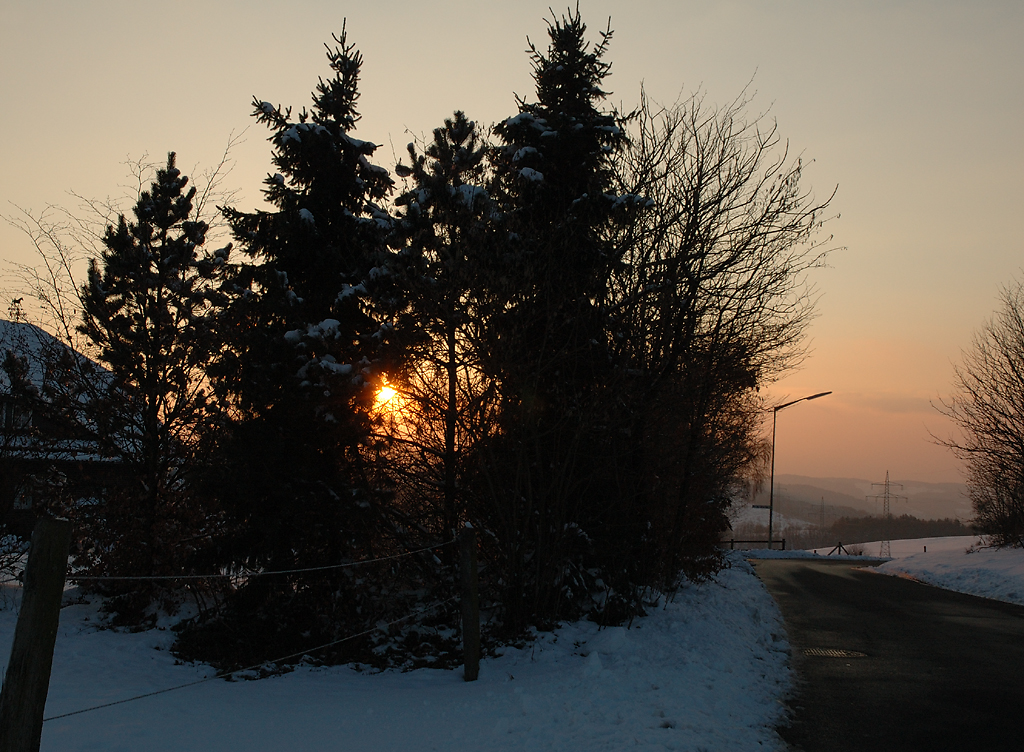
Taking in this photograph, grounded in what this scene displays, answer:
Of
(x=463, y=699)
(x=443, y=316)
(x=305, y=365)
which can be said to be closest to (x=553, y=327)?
(x=443, y=316)

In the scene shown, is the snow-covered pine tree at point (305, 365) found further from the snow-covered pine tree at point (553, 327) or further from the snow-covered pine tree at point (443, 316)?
the snow-covered pine tree at point (553, 327)

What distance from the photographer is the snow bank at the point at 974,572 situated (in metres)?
19.0

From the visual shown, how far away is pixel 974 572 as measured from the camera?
73.7ft

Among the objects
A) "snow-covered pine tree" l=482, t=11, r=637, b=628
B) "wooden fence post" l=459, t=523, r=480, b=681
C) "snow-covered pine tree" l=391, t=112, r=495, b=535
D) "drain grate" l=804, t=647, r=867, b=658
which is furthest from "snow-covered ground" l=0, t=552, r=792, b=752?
"snow-covered pine tree" l=391, t=112, r=495, b=535

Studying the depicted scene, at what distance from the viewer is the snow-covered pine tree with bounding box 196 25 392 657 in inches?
442

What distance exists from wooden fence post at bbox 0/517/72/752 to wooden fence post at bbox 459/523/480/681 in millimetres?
4704

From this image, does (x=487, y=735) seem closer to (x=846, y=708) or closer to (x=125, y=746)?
(x=125, y=746)

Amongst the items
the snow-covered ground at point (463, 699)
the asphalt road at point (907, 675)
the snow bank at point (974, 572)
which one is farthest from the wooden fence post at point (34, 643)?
the snow bank at point (974, 572)

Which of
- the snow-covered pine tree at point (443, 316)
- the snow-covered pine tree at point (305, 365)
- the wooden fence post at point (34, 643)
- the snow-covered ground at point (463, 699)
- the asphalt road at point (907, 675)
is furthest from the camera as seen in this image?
the snow-covered pine tree at point (305, 365)

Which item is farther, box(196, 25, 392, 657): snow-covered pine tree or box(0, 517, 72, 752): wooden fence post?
box(196, 25, 392, 657): snow-covered pine tree

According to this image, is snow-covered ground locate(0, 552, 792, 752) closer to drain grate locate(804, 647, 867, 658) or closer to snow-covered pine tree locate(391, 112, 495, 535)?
drain grate locate(804, 647, 867, 658)

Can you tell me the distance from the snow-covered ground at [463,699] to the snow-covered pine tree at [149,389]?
1538mm

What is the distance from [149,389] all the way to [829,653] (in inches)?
440

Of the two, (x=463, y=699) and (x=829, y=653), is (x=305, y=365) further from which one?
(x=829, y=653)
